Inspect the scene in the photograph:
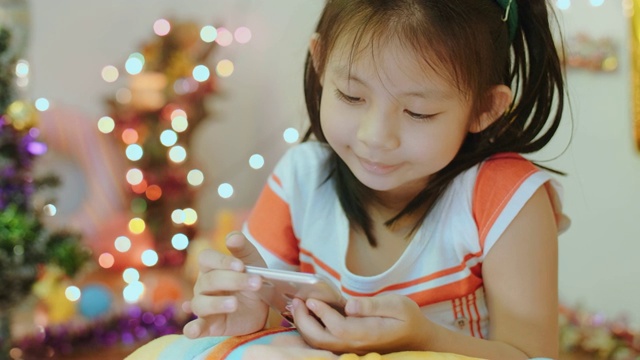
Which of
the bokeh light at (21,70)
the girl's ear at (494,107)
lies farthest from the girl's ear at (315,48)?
the bokeh light at (21,70)

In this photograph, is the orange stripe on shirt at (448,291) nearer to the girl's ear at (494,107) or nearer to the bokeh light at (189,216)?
the girl's ear at (494,107)

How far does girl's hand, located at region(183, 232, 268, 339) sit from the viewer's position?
32.4 inches

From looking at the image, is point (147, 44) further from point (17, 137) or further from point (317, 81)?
point (317, 81)

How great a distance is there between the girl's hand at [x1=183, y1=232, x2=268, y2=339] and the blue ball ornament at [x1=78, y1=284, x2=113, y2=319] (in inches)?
57.2

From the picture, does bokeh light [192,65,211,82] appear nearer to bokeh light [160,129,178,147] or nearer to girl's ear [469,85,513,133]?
bokeh light [160,129,178,147]

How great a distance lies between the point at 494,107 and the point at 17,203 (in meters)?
1.41

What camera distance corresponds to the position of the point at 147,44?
2.56 meters

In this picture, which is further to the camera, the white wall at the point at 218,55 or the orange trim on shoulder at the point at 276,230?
the white wall at the point at 218,55

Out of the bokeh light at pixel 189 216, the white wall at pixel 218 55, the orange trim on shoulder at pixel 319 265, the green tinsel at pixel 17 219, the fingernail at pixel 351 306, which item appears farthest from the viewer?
the white wall at pixel 218 55

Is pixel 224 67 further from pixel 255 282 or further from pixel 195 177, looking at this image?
pixel 255 282

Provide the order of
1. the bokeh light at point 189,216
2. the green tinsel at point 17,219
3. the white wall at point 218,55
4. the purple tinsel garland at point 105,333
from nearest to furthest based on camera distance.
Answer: the green tinsel at point 17,219
the purple tinsel garland at point 105,333
the bokeh light at point 189,216
the white wall at point 218,55

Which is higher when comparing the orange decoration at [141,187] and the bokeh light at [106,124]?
the bokeh light at [106,124]

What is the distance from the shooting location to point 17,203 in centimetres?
194

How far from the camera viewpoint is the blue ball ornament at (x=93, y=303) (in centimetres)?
223
